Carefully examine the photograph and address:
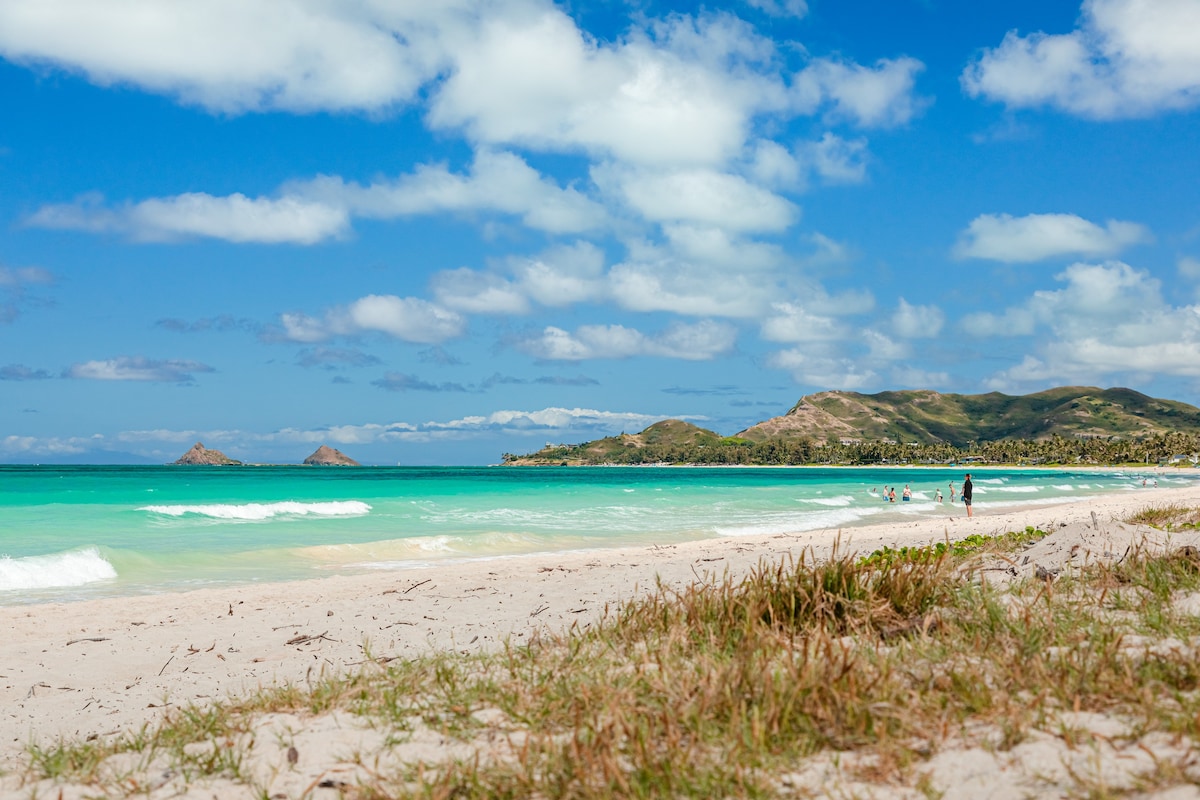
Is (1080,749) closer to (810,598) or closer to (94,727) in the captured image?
(810,598)

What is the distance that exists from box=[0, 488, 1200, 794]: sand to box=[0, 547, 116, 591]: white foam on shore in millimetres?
3226

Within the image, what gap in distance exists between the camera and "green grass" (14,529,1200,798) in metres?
3.25

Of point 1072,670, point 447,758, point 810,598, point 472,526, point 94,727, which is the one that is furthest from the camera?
point 472,526

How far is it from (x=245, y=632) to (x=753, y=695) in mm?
7712

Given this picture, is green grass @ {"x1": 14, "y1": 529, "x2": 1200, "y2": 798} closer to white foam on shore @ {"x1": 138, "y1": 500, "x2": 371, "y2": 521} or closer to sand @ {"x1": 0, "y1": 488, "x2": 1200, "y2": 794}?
sand @ {"x1": 0, "y1": 488, "x2": 1200, "y2": 794}

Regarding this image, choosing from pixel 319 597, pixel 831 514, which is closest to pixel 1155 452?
pixel 831 514

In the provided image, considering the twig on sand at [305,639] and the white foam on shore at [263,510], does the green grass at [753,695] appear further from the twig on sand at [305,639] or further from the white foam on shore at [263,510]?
the white foam on shore at [263,510]

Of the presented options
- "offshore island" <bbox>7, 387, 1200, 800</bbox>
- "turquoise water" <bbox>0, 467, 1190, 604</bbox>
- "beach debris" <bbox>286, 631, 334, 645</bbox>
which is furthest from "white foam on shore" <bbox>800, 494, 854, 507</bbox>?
"beach debris" <bbox>286, 631, 334, 645</bbox>

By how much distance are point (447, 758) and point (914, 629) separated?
3055 millimetres

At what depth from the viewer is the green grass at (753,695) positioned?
325 cm

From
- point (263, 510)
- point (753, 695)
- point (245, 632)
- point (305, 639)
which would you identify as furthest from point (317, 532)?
point (753, 695)

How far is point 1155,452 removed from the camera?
484 feet

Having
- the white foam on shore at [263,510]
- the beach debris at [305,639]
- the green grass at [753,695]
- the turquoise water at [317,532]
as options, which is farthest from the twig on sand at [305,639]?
the white foam on shore at [263,510]

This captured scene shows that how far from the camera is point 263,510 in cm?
3284
